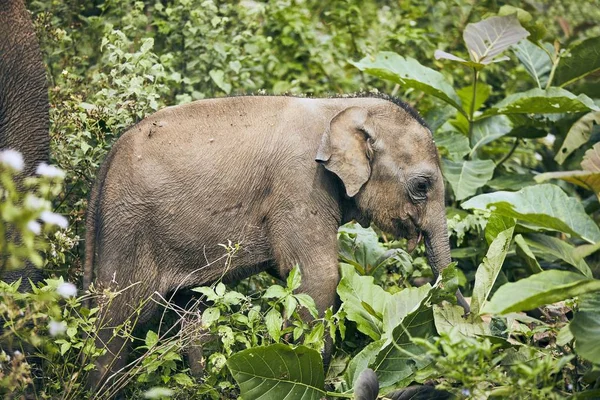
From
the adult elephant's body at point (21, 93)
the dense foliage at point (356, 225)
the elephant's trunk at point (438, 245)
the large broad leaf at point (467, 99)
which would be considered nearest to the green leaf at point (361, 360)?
the dense foliage at point (356, 225)

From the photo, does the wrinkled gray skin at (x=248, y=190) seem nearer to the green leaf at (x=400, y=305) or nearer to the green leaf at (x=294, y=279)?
the green leaf at (x=400, y=305)

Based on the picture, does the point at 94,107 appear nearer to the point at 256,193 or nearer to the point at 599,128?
the point at 256,193

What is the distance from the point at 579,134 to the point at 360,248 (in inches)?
85.4

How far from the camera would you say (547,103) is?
7.25m

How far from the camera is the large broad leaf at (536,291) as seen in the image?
4.49m

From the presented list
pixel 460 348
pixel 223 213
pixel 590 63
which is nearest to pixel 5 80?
pixel 223 213

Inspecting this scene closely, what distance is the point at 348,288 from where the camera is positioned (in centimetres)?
589

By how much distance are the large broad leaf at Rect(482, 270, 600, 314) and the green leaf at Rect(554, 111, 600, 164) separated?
9.67 feet

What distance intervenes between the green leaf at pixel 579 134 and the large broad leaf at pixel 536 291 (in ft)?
9.67

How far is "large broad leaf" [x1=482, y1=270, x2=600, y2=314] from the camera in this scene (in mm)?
4488

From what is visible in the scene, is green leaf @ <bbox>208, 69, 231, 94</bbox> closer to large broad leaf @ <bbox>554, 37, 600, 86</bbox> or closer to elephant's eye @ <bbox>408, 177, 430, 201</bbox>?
elephant's eye @ <bbox>408, 177, 430, 201</bbox>

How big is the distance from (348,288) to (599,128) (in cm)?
302

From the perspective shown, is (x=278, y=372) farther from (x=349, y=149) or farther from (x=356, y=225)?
(x=356, y=225)

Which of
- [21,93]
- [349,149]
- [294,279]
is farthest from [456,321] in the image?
[21,93]
